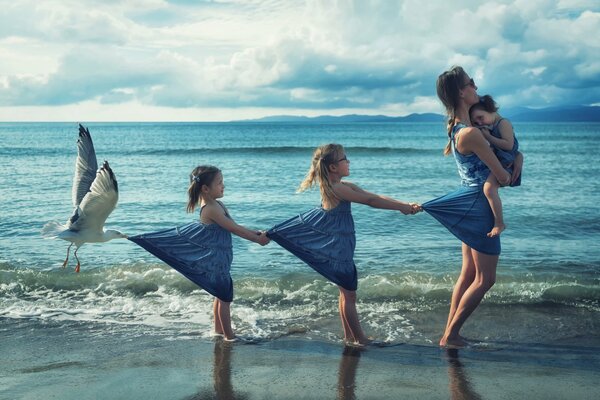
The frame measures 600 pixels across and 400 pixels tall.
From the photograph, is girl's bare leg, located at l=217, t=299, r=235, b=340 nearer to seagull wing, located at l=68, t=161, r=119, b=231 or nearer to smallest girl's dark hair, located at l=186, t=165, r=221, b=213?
smallest girl's dark hair, located at l=186, t=165, r=221, b=213

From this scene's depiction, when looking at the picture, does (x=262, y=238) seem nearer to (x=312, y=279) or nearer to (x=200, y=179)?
(x=200, y=179)

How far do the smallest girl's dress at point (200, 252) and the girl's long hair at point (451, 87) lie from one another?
2.31m

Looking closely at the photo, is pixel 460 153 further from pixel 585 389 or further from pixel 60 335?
pixel 60 335

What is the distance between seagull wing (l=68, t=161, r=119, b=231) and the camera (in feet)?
19.1

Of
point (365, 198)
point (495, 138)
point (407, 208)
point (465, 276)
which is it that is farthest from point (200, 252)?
point (495, 138)

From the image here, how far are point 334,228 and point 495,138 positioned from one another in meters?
1.59

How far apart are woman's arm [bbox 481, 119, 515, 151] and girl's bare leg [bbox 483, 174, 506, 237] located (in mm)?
267

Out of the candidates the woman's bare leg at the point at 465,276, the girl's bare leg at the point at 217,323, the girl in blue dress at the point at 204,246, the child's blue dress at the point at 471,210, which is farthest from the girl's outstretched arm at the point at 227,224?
the woman's bare leg at the point at 465,276

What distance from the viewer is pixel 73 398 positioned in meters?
4.47

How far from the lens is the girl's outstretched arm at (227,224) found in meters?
5.62

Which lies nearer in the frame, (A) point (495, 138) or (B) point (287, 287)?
(A) point (495, 138)

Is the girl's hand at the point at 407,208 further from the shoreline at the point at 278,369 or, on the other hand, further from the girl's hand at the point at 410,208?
the shoreline at the point at 278,369

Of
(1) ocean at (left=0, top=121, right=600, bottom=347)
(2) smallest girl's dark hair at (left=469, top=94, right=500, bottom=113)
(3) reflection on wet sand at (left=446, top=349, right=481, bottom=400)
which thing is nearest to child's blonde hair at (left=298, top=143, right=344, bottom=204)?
(2) smallest girl's dark hair at (left=469, top=94, right=500, bottom=113)

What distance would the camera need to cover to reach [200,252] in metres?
5.86
